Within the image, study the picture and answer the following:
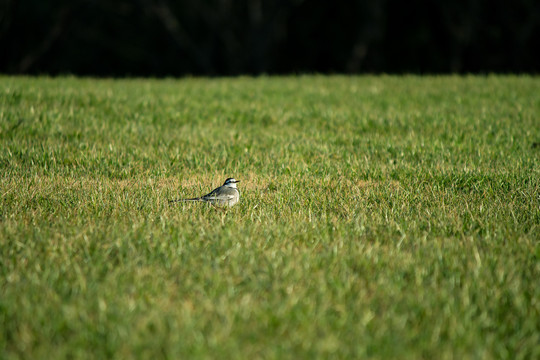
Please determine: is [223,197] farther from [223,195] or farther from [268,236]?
[268,236]

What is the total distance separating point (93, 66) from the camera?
109ft

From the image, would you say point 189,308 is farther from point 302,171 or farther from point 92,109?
point 92,109

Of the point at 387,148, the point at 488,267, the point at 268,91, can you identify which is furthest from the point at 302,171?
the point at 268,91

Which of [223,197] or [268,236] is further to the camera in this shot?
[223,197]

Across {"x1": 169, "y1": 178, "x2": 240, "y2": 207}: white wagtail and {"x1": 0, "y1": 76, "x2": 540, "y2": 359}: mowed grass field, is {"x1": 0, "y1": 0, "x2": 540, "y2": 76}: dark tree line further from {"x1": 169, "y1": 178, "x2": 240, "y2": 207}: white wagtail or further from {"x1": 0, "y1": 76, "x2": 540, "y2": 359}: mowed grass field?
{"x1": 169, "y1": 178, "x2": 240, "y2": 207}: white wagtail

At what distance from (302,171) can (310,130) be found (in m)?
3.14

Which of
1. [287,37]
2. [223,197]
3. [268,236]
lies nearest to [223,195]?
[223,197]

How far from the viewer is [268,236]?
16.7ft

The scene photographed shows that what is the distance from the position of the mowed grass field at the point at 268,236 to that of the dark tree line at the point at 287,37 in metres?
17.3

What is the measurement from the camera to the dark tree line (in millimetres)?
28234

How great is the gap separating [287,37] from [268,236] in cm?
2900

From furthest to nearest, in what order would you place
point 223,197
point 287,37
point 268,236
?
point 287,37, point 223,197, point 268,236

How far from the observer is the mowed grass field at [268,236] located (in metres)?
3.42

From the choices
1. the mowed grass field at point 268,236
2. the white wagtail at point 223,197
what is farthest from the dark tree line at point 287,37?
the white wagtail at point 223,197
